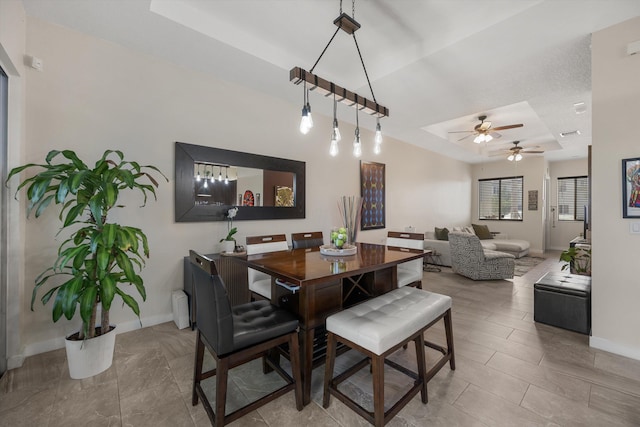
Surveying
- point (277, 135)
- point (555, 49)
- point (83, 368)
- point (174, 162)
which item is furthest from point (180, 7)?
point (555, 49)

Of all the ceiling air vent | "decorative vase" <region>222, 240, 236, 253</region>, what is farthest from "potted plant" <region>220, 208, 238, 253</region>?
the ceiling air vent

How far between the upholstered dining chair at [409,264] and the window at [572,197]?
813cm

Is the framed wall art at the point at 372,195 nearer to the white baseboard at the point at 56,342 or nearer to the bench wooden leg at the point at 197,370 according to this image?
the white baseboard at the point at 56,342

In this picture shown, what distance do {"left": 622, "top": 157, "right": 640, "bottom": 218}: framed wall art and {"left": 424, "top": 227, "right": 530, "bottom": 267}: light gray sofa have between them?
11.2 ft

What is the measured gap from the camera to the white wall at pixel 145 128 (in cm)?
230

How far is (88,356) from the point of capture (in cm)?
200

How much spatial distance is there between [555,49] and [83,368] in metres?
4.98

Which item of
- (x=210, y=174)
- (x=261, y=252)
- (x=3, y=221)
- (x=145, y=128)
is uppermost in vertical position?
(x=145, y=128)

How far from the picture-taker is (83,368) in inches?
78.0

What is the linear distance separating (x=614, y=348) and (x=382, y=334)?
8.10 ft

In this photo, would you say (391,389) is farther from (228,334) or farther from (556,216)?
(556,216)

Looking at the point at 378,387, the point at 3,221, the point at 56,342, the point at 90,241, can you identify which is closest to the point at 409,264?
the point at 378,387

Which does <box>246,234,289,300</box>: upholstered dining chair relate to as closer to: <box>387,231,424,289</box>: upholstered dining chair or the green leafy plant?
the green leafy plant

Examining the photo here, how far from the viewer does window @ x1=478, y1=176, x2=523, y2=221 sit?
324 inches
